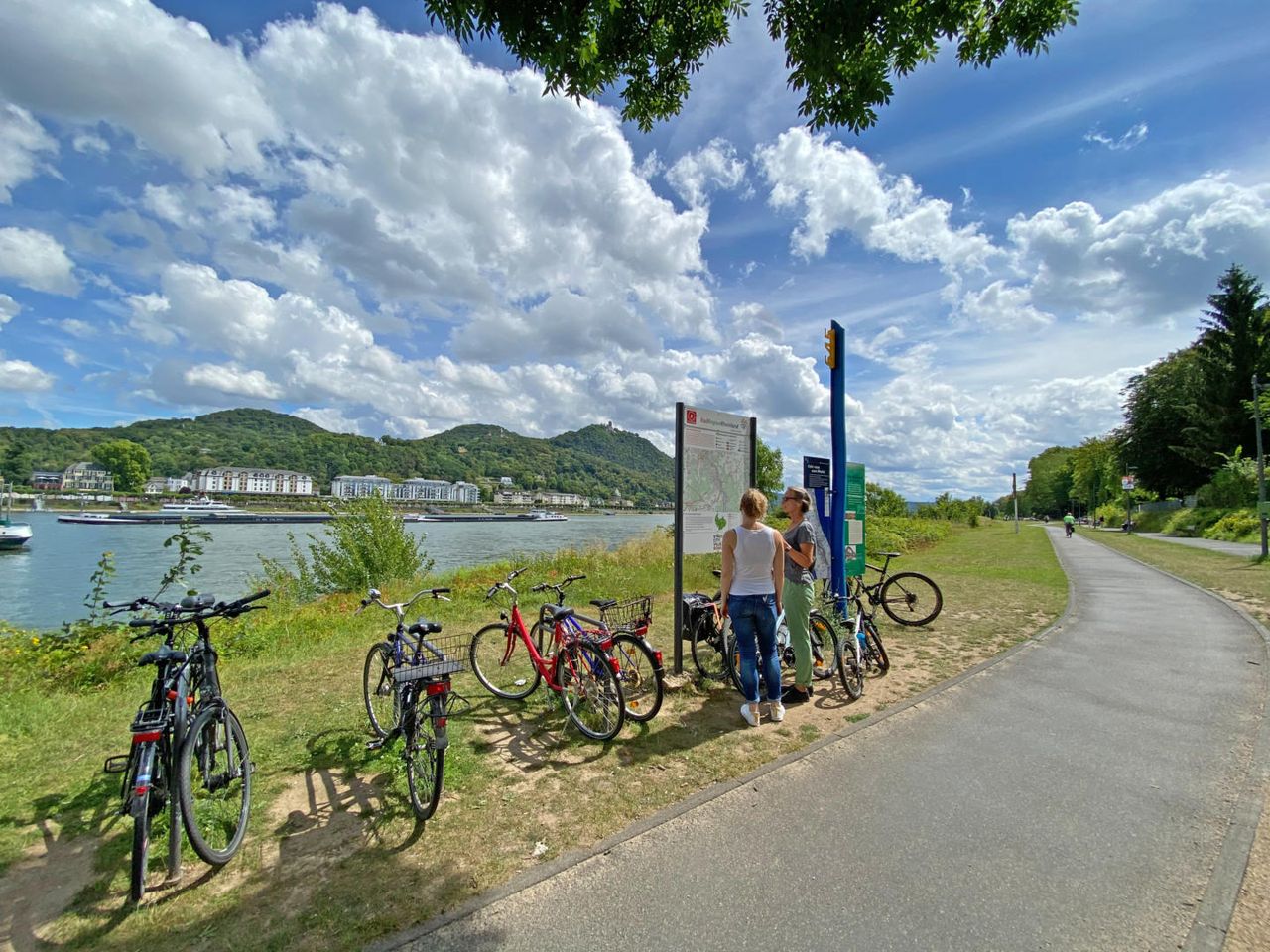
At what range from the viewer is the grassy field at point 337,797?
2.34 m

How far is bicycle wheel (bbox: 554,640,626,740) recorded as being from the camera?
3.96 metres

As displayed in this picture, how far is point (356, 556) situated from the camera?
1288cm

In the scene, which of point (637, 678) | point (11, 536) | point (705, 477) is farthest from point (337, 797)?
point (11, 536)

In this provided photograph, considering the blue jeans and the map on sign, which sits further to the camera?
the map on sign

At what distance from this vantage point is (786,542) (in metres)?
4.59

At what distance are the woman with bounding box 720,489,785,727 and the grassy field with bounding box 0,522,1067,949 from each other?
0.99ft

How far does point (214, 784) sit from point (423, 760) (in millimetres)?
1034

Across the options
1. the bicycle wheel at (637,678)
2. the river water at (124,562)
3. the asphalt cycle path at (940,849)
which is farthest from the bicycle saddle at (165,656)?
the river water at (124,562)

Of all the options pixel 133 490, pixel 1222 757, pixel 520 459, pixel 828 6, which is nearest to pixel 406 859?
pixel 828 6

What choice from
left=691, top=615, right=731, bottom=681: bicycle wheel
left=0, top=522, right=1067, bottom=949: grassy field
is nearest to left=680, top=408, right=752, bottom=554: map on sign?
left=691, top=615, right=731, bottom=681: bicycle wheel

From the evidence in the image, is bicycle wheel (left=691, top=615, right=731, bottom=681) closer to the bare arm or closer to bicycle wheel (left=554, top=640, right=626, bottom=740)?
the bare arm

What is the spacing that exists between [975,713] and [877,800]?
189cm

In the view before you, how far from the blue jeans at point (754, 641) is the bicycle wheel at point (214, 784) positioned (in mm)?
3097

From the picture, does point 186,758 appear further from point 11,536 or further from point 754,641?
point 11,536
